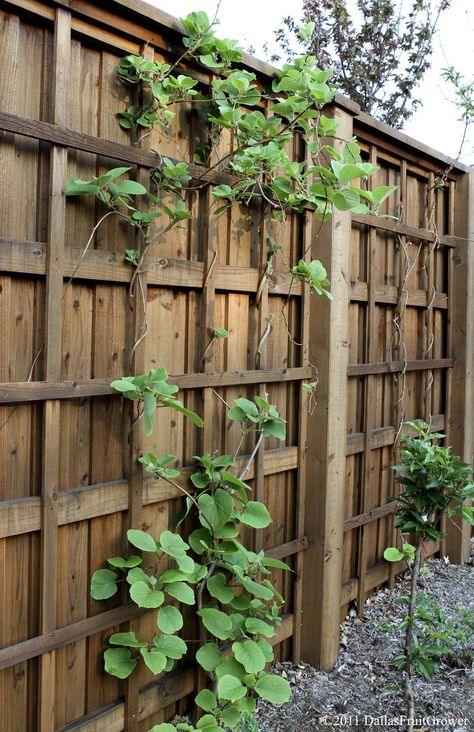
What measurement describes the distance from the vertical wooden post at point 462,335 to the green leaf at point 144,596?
2463mm

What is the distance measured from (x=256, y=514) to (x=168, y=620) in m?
0.41

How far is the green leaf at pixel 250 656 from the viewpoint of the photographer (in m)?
1.78

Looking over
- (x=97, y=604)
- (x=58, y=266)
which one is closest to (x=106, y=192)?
(x=58, y=266)

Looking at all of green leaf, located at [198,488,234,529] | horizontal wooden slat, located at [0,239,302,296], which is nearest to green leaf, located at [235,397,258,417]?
green leaf, located at [198,488,234,529]

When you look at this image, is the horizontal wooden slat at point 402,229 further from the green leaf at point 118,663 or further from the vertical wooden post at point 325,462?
the green leaf at point 118,663

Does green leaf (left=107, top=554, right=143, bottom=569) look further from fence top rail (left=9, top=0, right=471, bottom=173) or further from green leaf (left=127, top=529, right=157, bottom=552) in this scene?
fence top rail (left=9, top=0, right=471, bottom=173)

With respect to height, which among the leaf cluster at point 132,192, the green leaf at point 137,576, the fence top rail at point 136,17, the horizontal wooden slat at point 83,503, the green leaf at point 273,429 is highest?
the fence top rail at point 136,17

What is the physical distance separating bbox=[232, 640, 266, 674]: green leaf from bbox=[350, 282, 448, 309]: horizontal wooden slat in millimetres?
1486

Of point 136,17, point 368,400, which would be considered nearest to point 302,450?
point 368,400

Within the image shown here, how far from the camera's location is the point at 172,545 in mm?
1690

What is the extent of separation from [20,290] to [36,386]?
22 cm

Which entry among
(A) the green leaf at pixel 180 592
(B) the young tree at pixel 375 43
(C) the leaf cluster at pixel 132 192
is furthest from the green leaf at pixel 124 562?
(B) the young tree at pixel 375 43

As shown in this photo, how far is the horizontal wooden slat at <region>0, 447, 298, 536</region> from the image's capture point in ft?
4.80

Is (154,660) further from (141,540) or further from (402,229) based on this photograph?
(402,229)
